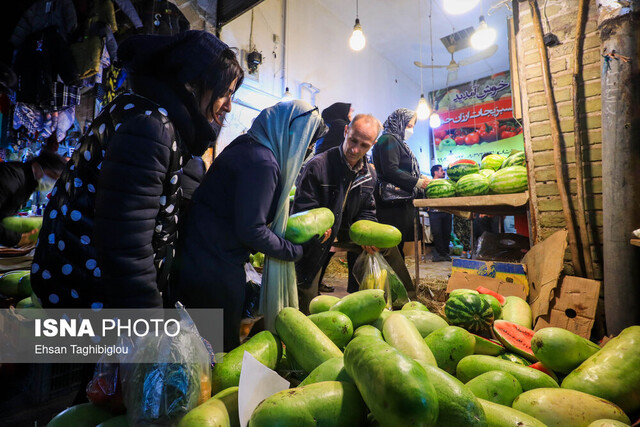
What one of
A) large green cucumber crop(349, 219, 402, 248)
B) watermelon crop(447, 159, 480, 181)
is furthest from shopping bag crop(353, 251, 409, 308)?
watermelon crop(447, 159, 480, 181)

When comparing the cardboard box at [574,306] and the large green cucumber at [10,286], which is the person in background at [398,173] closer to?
the cardboard box at [574,306]

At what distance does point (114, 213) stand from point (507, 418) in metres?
1.31

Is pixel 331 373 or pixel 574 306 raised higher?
pixel 331 373

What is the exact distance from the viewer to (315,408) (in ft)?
2.20

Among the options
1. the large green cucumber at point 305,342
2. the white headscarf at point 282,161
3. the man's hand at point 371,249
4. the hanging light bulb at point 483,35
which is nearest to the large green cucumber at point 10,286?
the white headscarf at point 282,161

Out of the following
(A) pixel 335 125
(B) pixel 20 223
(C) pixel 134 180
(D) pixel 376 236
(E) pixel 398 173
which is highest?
(A) pixel 335 125

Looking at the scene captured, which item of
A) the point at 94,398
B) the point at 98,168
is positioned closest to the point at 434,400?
the point at 94,398

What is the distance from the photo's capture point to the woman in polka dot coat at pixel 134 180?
1.09 m

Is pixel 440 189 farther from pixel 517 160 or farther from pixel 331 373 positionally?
pixel 331 373

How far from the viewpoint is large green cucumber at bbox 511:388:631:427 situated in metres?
0.75

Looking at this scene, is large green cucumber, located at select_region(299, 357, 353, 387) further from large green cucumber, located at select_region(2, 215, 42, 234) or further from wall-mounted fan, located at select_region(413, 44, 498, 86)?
wall-mounted fan, located at select_region(413, 44, 498, 86)

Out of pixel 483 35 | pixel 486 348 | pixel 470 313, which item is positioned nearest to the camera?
pixel 486 348

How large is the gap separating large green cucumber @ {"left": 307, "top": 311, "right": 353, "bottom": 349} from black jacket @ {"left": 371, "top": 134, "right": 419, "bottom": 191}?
2943mm

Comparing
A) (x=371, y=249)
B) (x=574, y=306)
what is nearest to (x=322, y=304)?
(x=371, y=249)
